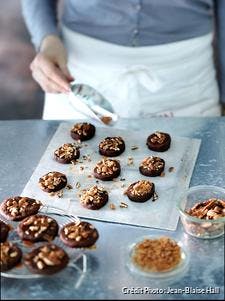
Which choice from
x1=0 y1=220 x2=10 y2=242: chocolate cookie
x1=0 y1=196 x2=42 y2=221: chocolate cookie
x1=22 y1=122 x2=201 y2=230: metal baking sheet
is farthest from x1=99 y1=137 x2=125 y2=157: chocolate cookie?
x1=0 y1=220 x2=10 y2=242: chocolate cookie

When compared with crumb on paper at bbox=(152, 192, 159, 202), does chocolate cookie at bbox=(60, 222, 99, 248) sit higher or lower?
higher

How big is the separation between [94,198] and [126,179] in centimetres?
12

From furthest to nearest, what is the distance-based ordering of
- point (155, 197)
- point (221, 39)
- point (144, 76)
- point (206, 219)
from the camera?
point (221, 39)
point (144, 76)
point (155, 197)
point (206, 219)

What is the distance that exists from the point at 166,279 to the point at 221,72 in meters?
1.06

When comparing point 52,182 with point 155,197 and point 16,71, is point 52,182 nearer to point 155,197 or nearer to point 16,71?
point 155,197

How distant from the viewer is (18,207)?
108 cm

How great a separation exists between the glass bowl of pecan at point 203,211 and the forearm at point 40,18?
2.61ft

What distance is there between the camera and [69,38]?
1745 millimetres

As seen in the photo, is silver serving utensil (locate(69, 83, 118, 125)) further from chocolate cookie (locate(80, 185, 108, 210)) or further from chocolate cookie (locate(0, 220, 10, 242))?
chocolate cookie (locate(0, 220, 10, 242))

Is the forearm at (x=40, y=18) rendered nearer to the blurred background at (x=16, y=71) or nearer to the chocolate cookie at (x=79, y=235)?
the blurred background at (x=16, y=71)

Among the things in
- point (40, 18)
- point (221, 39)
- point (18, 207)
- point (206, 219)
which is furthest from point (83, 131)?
point (221, 39)

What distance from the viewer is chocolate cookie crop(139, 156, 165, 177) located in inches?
47.2

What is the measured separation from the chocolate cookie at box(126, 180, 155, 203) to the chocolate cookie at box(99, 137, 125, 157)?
0.48 ft

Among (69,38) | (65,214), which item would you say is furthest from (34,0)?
(65,214)
